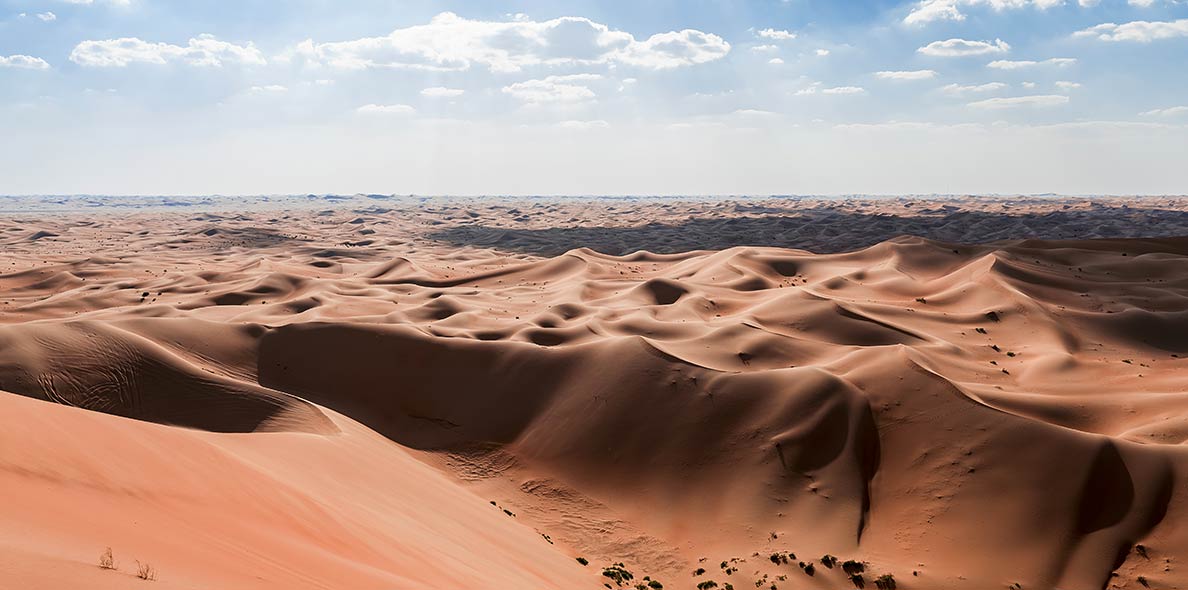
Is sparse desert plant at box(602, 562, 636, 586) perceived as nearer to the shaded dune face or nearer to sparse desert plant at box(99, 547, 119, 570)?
the shaded dune face

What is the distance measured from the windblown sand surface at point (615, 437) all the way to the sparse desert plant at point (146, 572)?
55mm

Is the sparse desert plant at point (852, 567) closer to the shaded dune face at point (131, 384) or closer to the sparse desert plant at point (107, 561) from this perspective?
the shaded dune face at point (131, 384)

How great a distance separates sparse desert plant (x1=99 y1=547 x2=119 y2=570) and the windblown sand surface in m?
0.04

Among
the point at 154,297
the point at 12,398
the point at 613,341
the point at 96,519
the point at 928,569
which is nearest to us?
the point at 96,519

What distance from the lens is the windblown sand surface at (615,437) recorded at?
18.8 feet

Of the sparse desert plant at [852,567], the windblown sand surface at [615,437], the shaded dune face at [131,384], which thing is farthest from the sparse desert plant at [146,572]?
the sparse desert plant at [852,567]

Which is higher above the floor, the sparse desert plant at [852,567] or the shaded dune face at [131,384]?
the shaded dune face at [131,384]

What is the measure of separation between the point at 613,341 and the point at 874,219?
53.4 metres

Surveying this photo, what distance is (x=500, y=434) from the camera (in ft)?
46.8

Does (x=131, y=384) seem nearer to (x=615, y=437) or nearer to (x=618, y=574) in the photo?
(x=615, y=437)

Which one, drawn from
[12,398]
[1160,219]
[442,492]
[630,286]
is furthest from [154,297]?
[1160,219]

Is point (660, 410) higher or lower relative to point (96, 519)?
lower

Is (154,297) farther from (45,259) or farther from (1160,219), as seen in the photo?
(1160,219)

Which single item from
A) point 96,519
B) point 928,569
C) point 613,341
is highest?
point 96,519
